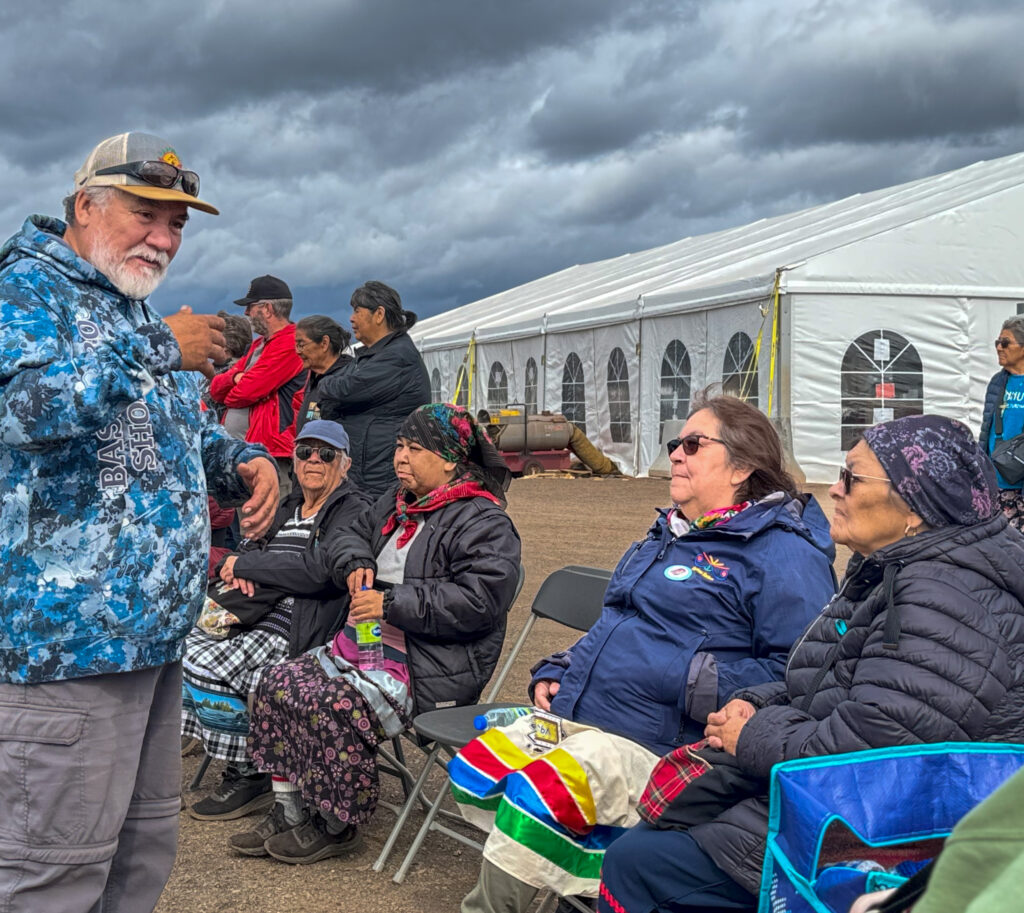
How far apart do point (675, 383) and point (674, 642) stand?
14.2 metres

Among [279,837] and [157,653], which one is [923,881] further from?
[279,837]

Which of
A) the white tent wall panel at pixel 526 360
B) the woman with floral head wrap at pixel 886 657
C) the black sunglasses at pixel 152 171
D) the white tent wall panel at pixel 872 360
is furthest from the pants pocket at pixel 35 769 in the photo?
the white tent wall panel at pixel 526 360

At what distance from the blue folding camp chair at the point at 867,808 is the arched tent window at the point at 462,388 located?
21.7 meters

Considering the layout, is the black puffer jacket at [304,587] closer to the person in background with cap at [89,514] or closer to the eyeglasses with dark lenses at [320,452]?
the eyeglasses with dark lenses at [320,452]

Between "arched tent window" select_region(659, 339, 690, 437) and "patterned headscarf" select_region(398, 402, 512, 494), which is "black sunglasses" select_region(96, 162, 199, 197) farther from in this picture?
"arched tent window" select_region(659, 339, 690, 437)

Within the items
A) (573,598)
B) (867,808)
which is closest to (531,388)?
(573,598)

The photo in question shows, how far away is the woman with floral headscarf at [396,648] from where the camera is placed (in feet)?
12.3

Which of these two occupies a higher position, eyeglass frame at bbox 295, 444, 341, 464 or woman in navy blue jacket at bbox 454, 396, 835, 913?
eyeglass frame at bbox 295, 444, 341, 464

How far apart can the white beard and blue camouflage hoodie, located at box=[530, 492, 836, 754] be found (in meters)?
1.66

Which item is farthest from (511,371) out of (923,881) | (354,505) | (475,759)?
(923,881)

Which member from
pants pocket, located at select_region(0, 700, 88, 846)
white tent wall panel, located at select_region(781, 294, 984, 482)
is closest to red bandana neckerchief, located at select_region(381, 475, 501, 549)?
pants pocket, located at select_region(0, 700, 88, 846)

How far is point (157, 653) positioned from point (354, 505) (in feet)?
7.30

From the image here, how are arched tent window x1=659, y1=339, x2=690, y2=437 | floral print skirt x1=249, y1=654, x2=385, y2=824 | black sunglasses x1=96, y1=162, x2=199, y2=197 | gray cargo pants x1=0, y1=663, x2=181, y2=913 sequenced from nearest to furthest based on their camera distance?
gray cargo pants x1=0, y1=663, x2=181, y2=913
black sunglasses x1=96, y1=162, x2=199, y2=197
floral print skirt x1=249, y1=654, x2=385, y2=824
arched tent window x1=659, y1=339, x2=690, y2=437

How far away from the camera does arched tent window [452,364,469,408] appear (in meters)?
23.8
